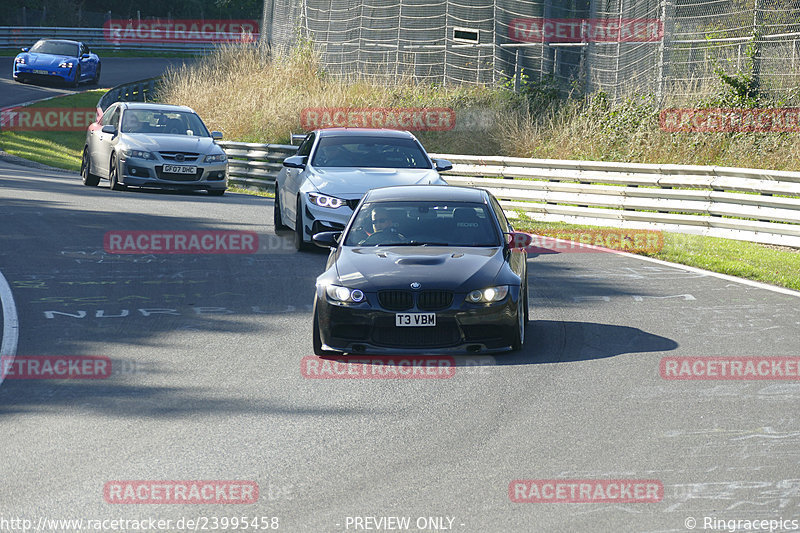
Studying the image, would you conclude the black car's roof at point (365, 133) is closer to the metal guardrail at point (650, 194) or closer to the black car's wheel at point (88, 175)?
the metal guardrail at point (650, 194)

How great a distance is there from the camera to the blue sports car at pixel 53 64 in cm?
4422

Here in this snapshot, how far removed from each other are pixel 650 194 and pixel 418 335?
10.5 meters

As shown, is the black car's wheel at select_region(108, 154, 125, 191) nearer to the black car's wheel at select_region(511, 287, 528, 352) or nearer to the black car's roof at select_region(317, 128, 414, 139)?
the black car's roof at select_region(317, 128, 414, 139)

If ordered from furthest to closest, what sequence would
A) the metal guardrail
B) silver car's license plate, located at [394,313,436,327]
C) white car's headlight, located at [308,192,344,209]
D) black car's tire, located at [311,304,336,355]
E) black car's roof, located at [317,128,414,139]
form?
1. the metal guardrail
2. black car's roof, located at [317,128,414,139]
3. white car's headlight, located at [308,192,344,209]
4. black car's tire, located at [311,304,336,355]
5. silver car's license plate, located at [394,313,436,327]

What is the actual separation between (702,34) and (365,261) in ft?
54.4

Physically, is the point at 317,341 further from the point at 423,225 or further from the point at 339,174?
the point at 339,174

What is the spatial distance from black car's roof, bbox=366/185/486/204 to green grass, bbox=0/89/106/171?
70.2ft

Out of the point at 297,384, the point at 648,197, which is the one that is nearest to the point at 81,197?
the point at 648,197

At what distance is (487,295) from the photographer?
9.04 meters

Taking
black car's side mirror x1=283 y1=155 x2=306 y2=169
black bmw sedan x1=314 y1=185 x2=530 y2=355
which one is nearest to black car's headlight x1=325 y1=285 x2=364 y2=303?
black bmw sedan x1=314 y1=185 x2=530 y2=355

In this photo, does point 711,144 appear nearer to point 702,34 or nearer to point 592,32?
point 702,34

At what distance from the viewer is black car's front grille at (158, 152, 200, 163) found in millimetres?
21766

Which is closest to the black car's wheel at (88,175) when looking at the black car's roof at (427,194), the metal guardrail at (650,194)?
the metal guardrail at (650,194)

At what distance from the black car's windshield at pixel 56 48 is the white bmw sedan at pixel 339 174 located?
3146 cm
